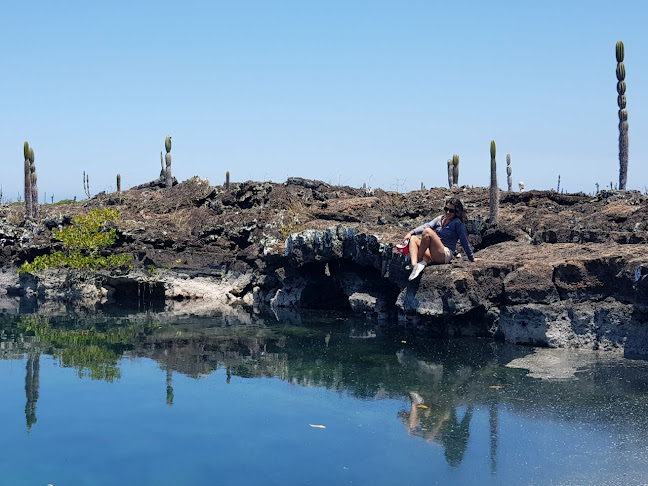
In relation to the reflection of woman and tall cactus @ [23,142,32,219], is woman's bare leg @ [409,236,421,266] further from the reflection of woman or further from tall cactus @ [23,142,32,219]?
tall cactus @ [23,142,32,219]

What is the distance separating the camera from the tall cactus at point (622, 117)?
2484cm

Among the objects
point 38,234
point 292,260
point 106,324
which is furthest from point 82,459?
point 38,234

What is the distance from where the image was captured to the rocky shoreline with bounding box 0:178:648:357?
44.8 feet

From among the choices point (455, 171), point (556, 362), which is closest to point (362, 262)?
point (556, 362)

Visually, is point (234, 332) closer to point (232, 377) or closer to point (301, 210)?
point (232, 377)

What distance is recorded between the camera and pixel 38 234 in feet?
88.1

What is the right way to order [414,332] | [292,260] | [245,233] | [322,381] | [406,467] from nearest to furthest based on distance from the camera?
[406,467] → [322,381] → [414,332] → [292,260] → [245,233]

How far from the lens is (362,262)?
62.2 feet

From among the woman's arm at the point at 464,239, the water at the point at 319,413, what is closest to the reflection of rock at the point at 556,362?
the water at the point at 319,413

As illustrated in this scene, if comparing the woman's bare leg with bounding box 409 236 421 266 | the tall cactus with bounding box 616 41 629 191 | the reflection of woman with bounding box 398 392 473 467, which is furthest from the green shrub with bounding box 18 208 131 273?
the tall cactus with bounding box 616 41 629 191

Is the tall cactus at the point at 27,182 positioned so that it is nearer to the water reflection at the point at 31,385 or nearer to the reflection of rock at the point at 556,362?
the water reflection at the point at 31,385

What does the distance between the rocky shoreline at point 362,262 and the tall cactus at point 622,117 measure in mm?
3645

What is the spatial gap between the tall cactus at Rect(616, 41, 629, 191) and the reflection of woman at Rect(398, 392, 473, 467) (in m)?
17.2

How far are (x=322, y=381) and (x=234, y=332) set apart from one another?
5.43 m
